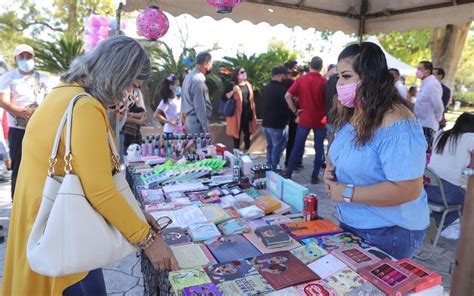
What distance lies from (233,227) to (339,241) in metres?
0.50

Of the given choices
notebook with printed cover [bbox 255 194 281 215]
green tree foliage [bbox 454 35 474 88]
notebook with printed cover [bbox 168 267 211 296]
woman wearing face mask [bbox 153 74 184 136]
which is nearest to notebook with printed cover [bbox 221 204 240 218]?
notebook with printed cover [bbox 255 194 281 215]

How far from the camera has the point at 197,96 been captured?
175 inches

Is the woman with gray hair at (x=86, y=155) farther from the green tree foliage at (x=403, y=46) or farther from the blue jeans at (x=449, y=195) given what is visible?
the green tree foliage at (x=403, y=46)

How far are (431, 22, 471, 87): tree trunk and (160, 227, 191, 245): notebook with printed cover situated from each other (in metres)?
9.37

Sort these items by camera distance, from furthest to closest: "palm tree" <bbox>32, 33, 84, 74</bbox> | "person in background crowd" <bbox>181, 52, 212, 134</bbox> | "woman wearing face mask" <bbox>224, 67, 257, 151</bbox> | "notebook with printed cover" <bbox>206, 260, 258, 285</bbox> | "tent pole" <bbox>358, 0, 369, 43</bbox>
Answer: "palm tree" <bbox>32, 33, 84, 74</bbox>
"woman wearing face mask" <bbox>224, 67, 257, 151</bbox>
"tent pole" <bbox>358, 0, 369, 43</bbox>
"person in background crowd" <bbox>181, 52, 212, 134</bbox>
"notebook with printed cover" <bbox>206, 260, 258, 285</bbox>

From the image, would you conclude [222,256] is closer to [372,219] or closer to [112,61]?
[372,219]

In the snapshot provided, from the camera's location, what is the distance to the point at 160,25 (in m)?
3.82

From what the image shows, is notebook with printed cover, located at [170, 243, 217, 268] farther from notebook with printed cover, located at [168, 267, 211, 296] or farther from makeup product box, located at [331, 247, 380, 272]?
makeup product box, located at [331, 247, 380, 272]

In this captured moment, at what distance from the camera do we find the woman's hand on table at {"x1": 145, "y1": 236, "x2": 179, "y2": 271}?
1279mm

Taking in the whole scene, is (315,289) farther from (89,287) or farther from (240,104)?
(240,104)

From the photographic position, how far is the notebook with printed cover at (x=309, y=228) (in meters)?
1.65

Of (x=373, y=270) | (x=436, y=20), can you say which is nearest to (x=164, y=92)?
(x=436, y=20)

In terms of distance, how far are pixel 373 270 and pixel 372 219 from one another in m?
0.31

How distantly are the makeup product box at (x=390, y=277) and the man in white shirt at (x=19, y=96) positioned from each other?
318 cm
